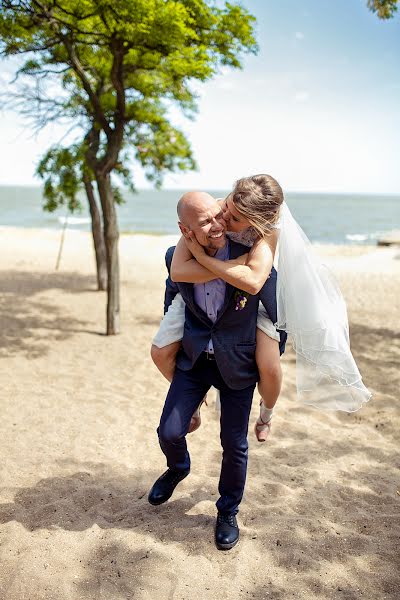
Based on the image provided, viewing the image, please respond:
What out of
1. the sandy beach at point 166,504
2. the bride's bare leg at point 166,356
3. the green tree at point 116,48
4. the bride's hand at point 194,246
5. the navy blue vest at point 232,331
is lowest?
the sandy beach at point 166,504

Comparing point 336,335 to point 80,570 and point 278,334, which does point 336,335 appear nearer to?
point 278,334

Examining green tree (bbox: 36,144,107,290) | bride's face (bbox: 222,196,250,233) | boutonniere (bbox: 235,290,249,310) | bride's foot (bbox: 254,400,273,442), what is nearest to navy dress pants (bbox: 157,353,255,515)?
bride's foot (bbox: 254,400,273,442)

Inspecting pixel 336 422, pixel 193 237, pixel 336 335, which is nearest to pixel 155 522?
pixel 336 335

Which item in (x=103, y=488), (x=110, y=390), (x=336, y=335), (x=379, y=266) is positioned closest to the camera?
(x=336, y=335)

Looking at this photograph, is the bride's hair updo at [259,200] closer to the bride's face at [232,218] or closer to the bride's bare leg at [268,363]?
the bride's face at [232,218]

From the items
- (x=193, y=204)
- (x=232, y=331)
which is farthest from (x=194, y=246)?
(x=232, y=331)

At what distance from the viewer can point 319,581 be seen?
116 inches

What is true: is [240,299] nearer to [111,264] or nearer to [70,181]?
[111,264]

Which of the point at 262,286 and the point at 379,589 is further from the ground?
the point at 262,286

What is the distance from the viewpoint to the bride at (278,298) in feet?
8.70

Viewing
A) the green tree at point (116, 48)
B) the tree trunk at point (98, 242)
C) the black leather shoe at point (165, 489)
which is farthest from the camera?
the tree trunk at point (98, 242)

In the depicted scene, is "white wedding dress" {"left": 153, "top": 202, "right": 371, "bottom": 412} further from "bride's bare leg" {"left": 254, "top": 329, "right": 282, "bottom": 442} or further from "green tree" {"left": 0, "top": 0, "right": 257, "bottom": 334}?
"green tree" {"left": 0, "top": 0, "right": 257, "bottom": 334}

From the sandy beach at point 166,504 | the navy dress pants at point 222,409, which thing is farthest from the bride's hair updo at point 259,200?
the sandy beach at point 166,504

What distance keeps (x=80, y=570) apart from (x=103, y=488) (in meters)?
0.98
